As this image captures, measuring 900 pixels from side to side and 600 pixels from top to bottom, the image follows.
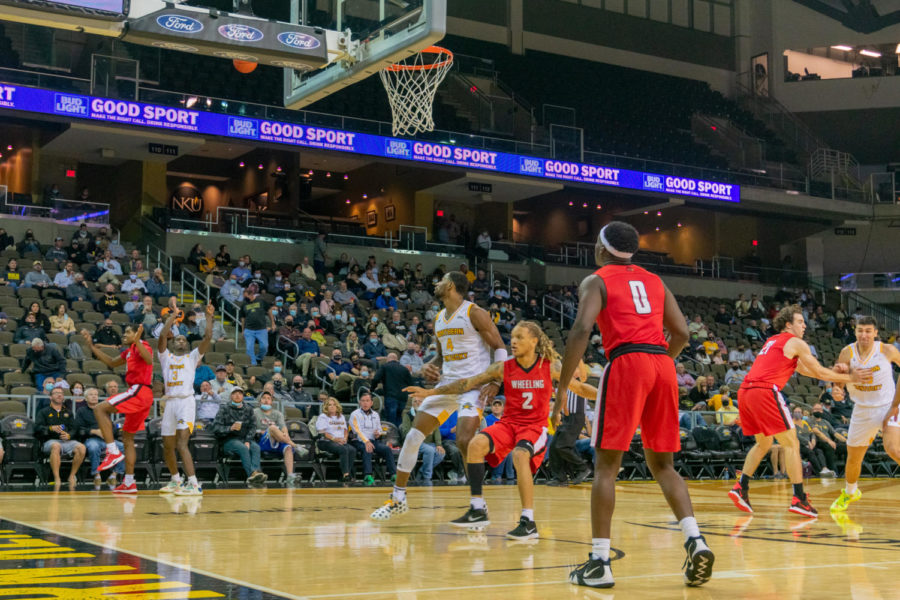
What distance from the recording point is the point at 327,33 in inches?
459

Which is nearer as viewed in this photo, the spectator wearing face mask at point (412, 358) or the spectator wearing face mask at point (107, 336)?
the spectator wearing face mask at point (107, 336)

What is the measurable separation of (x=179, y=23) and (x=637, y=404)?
288 inches

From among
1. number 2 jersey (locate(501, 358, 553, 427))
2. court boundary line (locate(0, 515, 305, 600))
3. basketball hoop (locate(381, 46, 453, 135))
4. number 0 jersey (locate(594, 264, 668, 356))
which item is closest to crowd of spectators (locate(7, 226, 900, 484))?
basketball hoop (locate(381, 46, 453, 135))

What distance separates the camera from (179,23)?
35.1ft

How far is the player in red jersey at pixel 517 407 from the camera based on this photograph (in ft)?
27.1

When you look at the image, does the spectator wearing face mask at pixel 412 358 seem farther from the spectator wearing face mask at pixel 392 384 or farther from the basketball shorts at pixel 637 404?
the basketball shorts at pixel 637 404

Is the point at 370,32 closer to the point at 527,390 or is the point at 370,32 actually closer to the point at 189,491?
the point at 527,390

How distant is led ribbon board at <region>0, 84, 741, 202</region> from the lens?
916 inches

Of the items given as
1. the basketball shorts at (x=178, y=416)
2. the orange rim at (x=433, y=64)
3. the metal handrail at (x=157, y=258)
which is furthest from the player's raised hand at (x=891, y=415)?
the metal handrail at (x=157, y=258)

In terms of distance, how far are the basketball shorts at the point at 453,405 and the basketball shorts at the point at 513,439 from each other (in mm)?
268

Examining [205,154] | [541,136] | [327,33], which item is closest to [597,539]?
[327,33]

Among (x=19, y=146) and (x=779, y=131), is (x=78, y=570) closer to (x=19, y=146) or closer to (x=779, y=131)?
(x=19, y=146)

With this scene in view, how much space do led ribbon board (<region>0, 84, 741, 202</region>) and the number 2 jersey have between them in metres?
18.0

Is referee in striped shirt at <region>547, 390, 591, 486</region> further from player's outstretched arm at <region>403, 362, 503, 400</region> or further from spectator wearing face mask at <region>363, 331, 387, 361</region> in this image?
Answer: player's outstretched arm at <region>403, 362, 503, 400</region>
